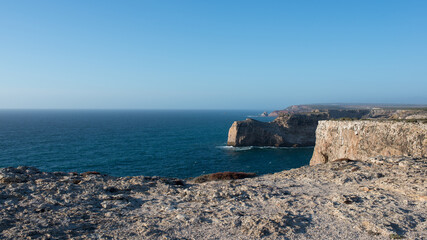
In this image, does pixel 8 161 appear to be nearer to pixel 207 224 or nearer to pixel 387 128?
pixel 207 224

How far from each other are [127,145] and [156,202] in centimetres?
6048

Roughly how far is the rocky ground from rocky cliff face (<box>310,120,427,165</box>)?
7.36 m

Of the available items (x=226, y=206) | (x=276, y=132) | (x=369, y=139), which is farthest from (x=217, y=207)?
(x=276, y=132)

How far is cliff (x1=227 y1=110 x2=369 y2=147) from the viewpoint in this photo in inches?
→ 2936

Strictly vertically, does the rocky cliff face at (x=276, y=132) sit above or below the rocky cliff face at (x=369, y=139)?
A: below

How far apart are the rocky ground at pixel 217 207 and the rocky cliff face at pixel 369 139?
736 centimetres

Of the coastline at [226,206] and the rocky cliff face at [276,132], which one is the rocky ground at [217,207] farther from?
the rocky cliff face at [276,132]

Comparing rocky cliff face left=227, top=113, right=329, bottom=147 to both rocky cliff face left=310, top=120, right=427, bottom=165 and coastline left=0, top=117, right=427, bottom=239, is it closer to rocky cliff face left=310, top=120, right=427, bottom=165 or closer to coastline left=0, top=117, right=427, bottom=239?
rocky cliff face left=310, top=120, right=427, bottom=165

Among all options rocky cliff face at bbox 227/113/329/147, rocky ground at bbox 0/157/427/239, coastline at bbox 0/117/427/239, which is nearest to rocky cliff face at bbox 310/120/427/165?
coastline at bbox 0/117/427/239

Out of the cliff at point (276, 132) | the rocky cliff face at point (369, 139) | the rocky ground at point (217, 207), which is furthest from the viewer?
the cliff at point (276, 132)

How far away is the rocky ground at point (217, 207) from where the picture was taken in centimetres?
977

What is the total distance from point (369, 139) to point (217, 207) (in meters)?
23.9

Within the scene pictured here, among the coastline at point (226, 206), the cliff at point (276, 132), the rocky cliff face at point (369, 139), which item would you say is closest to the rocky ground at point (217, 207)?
the coastline at point (226, 206)

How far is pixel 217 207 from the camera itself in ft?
41.5
